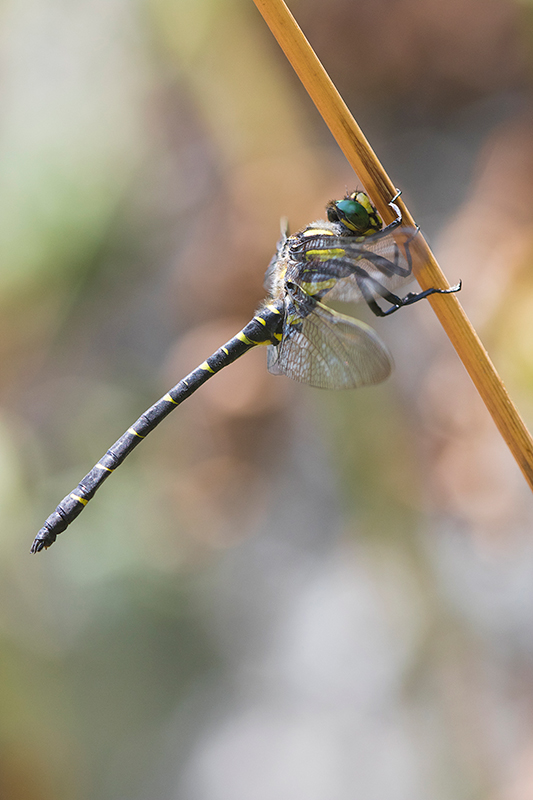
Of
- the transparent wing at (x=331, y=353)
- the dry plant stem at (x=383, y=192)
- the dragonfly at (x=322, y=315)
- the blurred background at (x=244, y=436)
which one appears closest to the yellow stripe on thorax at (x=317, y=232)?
the dragonfly at (x=322, y=315)

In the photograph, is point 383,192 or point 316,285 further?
point 316,285

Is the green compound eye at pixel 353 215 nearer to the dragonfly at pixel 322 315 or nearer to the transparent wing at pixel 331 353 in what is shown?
the dragonfly at pixel 322 315

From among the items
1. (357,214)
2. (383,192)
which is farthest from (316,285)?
(383,192)

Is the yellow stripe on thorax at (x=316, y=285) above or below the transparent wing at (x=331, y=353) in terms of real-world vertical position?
above

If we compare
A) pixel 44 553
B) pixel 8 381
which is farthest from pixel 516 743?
pixel 8 381

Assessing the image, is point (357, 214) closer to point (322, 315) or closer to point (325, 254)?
point (325, 254)

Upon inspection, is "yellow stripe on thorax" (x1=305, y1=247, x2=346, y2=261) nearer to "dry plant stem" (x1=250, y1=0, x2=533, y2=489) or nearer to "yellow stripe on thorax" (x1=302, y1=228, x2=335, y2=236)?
"yellow stripe on thorax" (x1=302, y1=228, x2=335, y2=236)
